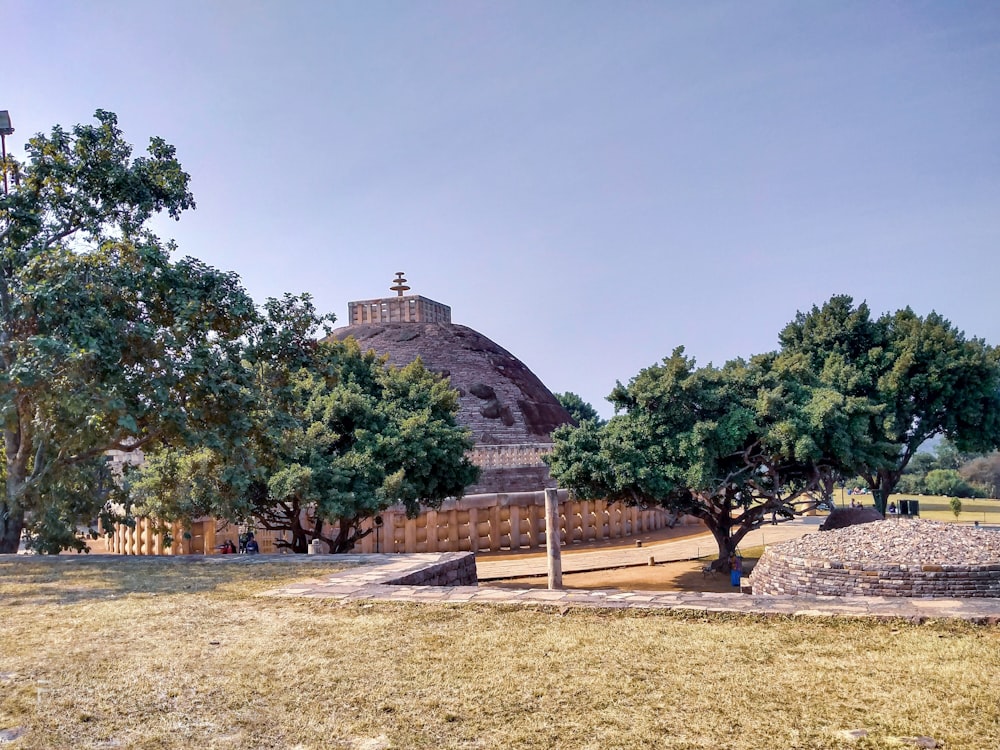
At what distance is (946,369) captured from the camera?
2694 cm

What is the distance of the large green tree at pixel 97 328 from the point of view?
1174 centimetres

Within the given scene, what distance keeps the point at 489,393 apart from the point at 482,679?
32581mm

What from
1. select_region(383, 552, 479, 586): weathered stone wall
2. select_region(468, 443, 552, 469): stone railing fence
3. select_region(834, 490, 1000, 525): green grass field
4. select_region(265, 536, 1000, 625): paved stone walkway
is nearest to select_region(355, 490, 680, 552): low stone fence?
select_region(468, 443, 552, 469): stone railing fence

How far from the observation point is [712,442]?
61.3 ft

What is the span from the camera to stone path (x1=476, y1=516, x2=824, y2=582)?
73.2ft

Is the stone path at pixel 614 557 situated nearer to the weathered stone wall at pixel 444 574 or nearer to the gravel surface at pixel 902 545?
the weathered stone wall at pixel 444 574

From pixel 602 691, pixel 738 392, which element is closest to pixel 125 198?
pixel 602 691

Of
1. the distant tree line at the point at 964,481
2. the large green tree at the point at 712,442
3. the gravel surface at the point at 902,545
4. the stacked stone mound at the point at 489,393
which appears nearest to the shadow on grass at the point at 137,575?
the gravel surface at the point at 902,545

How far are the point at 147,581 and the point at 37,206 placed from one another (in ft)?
25.7

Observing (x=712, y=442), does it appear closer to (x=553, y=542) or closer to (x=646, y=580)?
(x=646, y=580)

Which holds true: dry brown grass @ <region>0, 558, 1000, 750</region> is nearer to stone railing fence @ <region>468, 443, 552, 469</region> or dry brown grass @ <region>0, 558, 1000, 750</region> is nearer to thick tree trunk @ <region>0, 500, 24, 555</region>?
thick tree trunk @ <region>0, 500, 24, 555</region>

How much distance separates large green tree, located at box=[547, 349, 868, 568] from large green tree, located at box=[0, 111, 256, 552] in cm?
965

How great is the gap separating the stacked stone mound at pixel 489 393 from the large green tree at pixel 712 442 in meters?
10.9

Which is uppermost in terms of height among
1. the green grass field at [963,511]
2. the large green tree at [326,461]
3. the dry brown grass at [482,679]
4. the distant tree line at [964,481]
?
the large green tree at [326,461]
